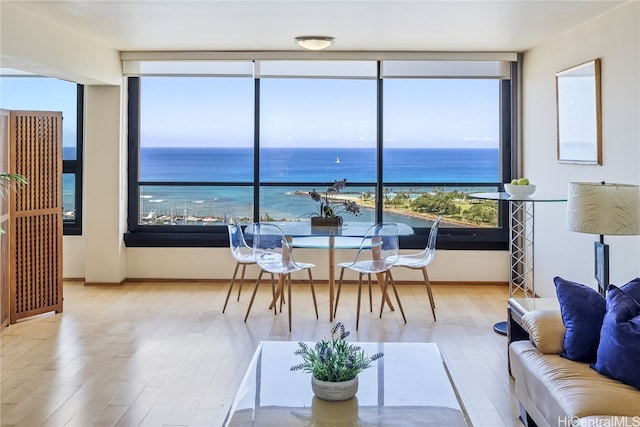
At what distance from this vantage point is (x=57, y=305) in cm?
481

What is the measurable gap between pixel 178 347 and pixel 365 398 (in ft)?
6.72

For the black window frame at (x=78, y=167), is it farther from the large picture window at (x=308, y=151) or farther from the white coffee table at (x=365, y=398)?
the white coffee table at (x=365, y=398)

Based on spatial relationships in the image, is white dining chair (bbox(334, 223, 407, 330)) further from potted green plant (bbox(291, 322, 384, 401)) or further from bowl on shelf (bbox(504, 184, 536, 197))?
potted green plant (bbox(291, 322, 384, 401))

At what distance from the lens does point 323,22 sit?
175 inches

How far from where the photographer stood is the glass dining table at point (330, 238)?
15.0 ft

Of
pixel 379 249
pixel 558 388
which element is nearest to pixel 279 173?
pixel 379 249

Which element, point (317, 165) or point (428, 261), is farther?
point (317, 165)

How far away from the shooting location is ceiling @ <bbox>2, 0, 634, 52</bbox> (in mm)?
3936

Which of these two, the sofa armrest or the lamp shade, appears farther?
the lamp shade

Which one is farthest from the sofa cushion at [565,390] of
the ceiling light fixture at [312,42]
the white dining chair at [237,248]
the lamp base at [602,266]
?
the ceiling light fixture at [312,42]

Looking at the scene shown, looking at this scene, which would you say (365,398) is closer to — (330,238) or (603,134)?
(330,238)

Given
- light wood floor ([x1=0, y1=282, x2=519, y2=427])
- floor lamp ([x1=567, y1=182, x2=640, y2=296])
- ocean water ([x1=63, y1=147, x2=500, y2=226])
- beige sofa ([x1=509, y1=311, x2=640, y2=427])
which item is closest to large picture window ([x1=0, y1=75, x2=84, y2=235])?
ocean water ([x1=63, y1=147, x2=500, y2=226])

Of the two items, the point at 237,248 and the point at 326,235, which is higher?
the point at 326,235

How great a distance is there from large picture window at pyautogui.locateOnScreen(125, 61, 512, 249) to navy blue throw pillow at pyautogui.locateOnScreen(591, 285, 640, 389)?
12.0ft
